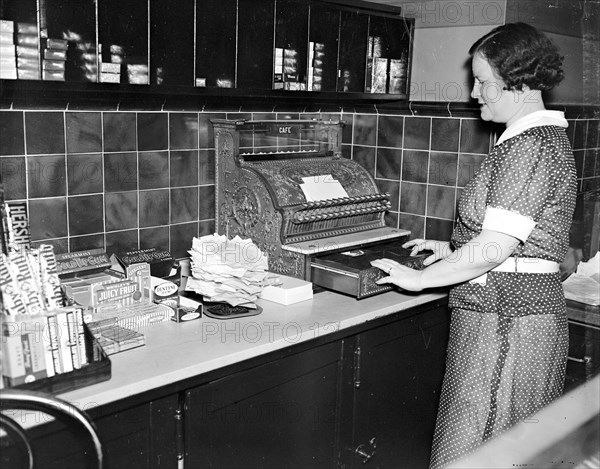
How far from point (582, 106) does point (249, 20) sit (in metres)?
1.80

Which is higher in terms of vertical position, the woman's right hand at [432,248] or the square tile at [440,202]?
the square tile at [440,202]

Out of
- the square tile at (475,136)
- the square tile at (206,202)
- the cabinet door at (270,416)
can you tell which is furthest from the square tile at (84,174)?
the square tile at (475,136)

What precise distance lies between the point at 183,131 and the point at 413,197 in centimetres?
121

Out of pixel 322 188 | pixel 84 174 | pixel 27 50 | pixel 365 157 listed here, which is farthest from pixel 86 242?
pixel 365 157

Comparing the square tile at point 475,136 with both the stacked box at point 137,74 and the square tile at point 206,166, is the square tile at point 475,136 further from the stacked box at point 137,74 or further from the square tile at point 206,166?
the stacked box at point 137,74

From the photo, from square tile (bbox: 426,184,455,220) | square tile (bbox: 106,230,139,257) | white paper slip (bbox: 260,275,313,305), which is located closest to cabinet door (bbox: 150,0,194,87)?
square tile (bbox: 106,230,139,257)

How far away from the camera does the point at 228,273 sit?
8.27ft

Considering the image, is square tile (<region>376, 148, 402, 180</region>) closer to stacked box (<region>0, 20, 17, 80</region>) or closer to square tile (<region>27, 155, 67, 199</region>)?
square tile (<region>27, 155, 67, 199</region>)

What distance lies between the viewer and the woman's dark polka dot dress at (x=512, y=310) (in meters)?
2.24

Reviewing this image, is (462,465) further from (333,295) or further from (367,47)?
(367,47)

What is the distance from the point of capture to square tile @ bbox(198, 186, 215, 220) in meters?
3.26

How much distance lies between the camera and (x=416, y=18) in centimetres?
348

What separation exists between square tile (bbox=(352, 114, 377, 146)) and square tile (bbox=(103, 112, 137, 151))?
1.29m

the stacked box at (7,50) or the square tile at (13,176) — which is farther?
the square tile at (13,176)
